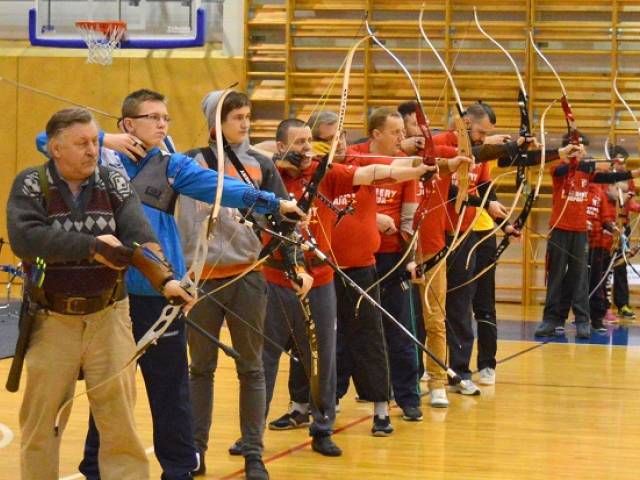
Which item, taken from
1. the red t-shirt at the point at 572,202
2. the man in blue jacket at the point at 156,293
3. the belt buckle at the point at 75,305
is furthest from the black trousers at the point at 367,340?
the red t-shirt at the point at 572,202

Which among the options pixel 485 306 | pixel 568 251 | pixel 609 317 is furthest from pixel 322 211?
pixel 609 317

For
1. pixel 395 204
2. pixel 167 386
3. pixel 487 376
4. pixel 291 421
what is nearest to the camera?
pixel 167 386

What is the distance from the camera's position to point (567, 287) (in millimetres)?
9516

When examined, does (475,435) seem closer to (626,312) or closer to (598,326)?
(598,326)

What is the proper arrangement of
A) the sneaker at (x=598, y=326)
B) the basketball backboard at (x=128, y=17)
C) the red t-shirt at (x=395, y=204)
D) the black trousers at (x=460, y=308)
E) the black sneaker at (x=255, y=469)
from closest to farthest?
the black sneaker at (x=255, y=469)
the red t-shirt at (x=395, y=204)
the black trousers at (x=460, y=308)
the sneaker at (x=598, y=326)
the basketball backboard at (x=128, y=17)

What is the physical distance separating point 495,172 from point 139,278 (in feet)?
27.4

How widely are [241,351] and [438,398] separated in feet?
6.72

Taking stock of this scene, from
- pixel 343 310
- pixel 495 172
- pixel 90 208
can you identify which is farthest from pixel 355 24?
pixel 90 208

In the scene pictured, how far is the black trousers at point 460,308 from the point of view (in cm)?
654

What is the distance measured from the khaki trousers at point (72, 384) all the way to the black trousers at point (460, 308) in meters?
3.17

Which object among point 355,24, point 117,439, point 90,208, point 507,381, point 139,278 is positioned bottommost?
point 507,381

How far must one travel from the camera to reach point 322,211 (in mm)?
5004

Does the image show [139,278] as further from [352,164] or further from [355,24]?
[355,24]

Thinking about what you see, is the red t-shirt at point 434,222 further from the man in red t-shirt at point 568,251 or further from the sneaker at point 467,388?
the man in red t-shirt at point 568,251
